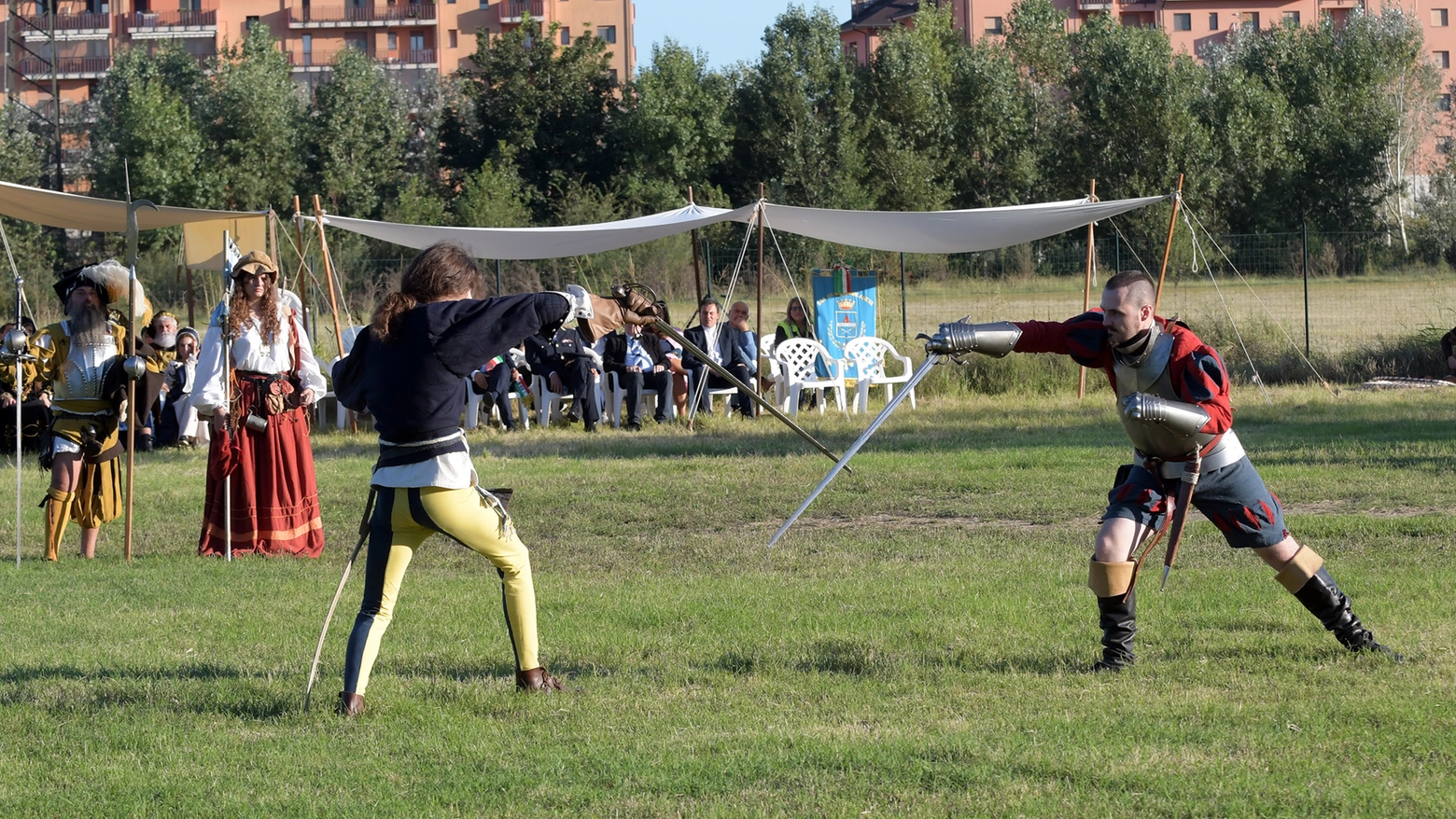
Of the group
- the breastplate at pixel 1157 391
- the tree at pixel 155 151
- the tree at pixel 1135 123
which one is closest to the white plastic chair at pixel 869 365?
the breastplate at pixel 1157 391

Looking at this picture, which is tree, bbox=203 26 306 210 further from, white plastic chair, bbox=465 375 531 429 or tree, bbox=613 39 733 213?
white plastic chair, bbox=465 375 531 429

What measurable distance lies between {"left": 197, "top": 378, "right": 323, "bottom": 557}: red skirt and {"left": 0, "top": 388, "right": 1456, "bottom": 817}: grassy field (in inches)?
9.6

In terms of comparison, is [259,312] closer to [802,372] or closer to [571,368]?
[571,368]

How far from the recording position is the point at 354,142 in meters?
43.5

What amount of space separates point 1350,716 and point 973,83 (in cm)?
4257

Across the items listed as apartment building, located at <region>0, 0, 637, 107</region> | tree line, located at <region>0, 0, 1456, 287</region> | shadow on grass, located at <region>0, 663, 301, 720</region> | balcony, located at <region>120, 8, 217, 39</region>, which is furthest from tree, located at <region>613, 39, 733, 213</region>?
shadow on grass, located at <region>0, 663, 301, 720</region>

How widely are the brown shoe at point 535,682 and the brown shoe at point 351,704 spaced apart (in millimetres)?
541

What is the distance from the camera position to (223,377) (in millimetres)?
7930

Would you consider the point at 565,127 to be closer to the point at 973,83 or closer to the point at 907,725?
the point at 973,83

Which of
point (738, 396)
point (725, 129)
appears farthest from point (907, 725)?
point (725, 129)

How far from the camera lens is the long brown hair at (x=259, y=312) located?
7.85 meters

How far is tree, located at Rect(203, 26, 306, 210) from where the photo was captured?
41344 mm

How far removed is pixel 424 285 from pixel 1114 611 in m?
2.60

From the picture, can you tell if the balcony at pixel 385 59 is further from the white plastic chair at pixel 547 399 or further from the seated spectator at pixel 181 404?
the white plastic chair at pixel 547 399
